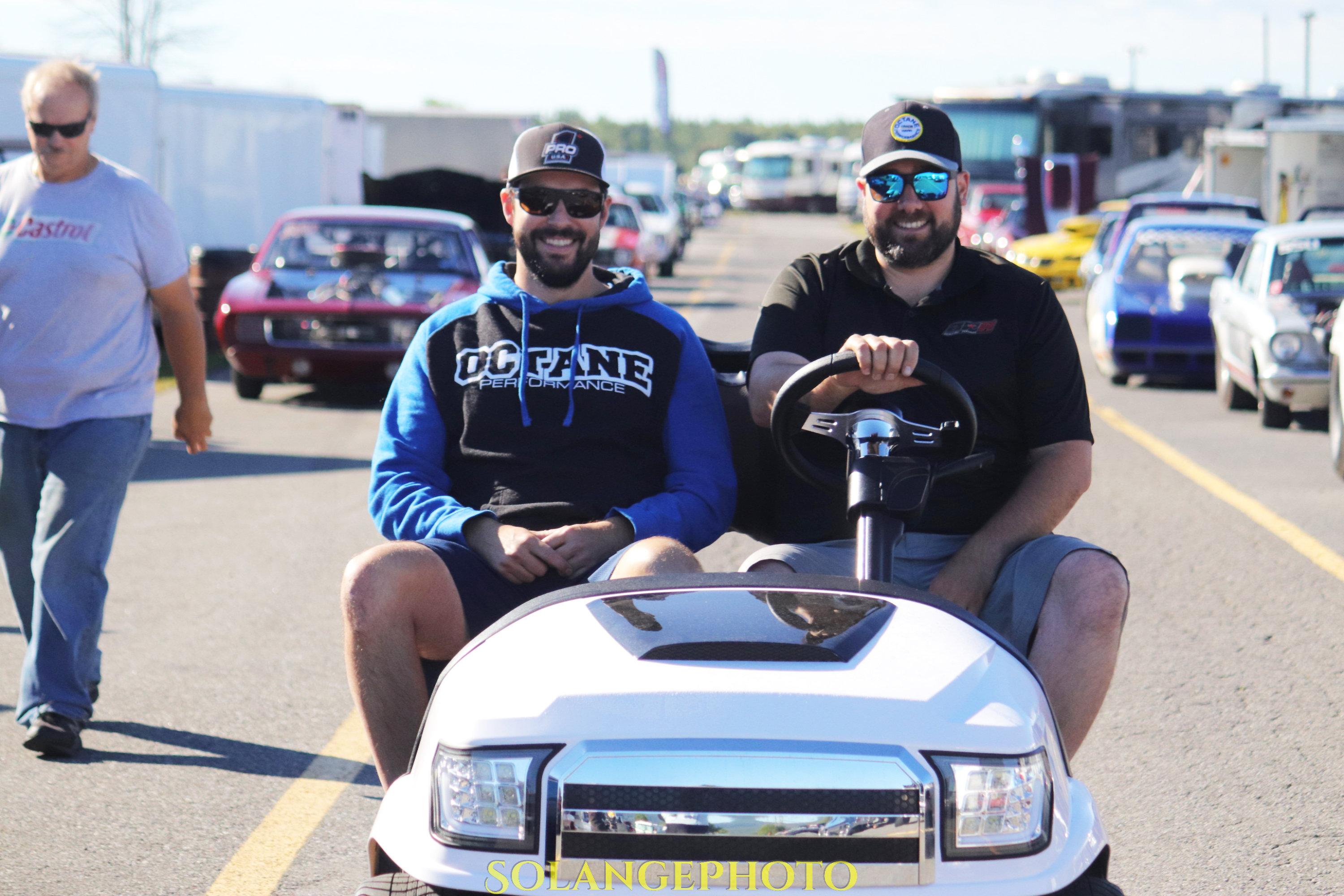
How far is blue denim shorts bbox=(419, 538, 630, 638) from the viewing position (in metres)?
3.57

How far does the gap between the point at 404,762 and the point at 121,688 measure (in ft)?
8.64

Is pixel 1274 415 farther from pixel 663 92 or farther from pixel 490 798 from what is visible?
pixel 663 92

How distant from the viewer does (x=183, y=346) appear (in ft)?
17.0

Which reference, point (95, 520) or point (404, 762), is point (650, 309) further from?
point (95, 520)

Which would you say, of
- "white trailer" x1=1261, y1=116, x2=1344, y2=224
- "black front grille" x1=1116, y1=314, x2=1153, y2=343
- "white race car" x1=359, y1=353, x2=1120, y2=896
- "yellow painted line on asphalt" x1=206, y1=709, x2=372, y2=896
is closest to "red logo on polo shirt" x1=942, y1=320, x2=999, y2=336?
"white race car" x1=359, y1=353, x2=1120, y2=896

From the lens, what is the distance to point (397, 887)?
8.29 feet

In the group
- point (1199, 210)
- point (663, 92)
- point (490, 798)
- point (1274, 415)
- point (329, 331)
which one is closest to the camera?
point (490, 798)

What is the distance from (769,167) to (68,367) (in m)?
71.5

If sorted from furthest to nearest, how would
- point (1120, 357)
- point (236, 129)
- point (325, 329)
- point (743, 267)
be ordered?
point (743, 267), point (236, 129), point (1120, 357), point (325, 329)

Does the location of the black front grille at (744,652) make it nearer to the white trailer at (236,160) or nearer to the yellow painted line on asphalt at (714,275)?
the white trailer at (236,160)

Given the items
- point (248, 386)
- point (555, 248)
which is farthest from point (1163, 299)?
point (555, 248)

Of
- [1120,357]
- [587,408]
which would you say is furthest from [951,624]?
[1120,357]

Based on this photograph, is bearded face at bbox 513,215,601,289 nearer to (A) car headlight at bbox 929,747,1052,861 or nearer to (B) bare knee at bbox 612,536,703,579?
(B) bare knee at bbox 612,536,703,579

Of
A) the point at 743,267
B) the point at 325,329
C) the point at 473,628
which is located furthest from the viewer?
the point at 743,267
